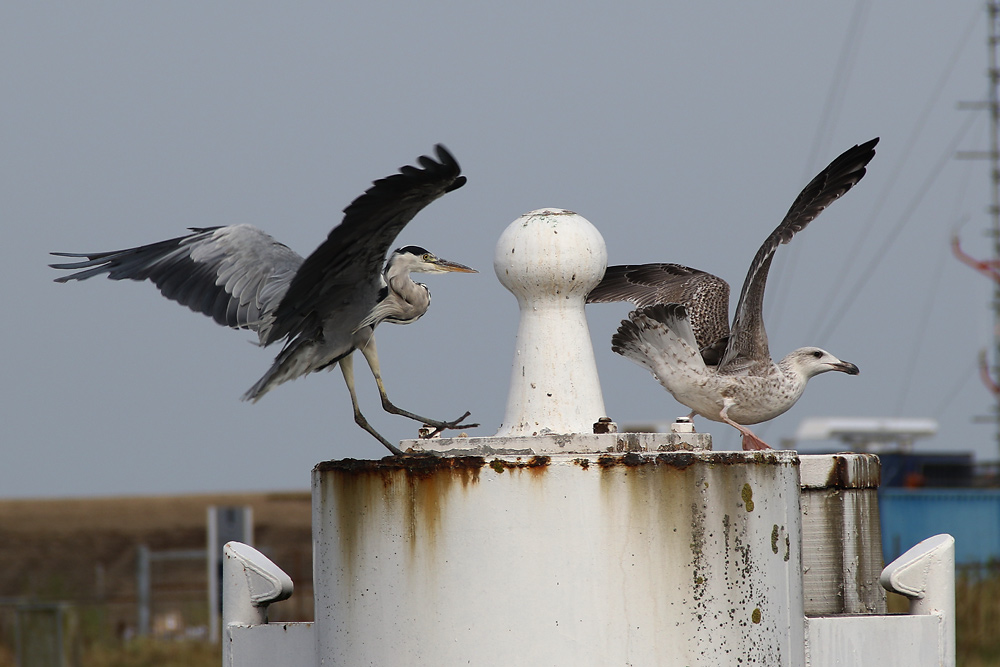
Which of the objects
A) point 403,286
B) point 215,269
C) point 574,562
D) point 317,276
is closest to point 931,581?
point 574,562

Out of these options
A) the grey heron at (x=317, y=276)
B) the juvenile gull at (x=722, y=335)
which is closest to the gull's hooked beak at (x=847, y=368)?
the juvenile gull at (x=722, y=335)

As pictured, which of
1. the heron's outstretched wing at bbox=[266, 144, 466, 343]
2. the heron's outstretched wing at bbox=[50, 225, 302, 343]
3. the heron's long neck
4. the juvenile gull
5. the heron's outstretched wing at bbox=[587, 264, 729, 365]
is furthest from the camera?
the heron's outstretched wing at bbox=[587, 264, 729, 365]

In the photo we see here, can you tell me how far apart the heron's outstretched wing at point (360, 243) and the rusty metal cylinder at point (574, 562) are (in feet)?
2.24

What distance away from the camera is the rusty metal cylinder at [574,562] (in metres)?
2.56

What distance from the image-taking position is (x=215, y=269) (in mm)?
4238

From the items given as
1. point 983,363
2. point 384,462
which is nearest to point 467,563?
point 384,462

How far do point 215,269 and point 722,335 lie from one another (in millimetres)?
2503

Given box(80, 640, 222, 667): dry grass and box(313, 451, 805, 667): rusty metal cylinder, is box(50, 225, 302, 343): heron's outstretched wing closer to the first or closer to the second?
box(313, 451, 805, 667): rusty metal cylinder

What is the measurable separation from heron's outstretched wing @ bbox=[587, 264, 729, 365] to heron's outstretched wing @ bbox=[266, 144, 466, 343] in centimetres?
216

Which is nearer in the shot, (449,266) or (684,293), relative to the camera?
(449,266)

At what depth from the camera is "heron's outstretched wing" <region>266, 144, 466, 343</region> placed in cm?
298

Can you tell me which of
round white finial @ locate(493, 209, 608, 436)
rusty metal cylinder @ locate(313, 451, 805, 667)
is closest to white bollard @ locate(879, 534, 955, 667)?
rusty metal cylinder @ locate(313, 451, 805, 667)

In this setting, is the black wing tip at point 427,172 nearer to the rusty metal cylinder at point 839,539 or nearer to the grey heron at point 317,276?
the grey heron at point 317,276

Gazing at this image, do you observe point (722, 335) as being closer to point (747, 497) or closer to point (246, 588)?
point (246, 588)
